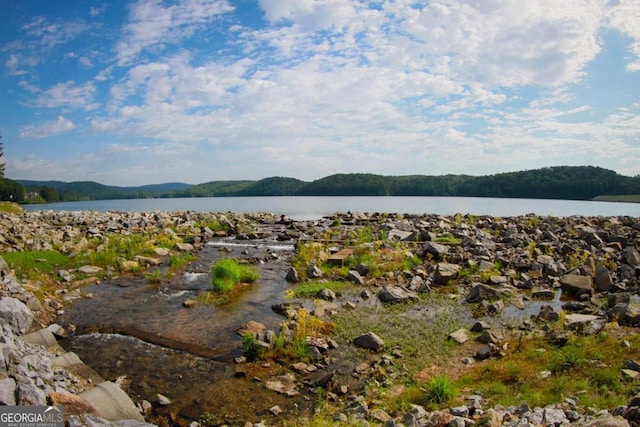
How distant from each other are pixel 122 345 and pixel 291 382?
5.01 m

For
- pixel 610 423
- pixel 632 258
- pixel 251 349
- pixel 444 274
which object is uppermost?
pixel 632 258

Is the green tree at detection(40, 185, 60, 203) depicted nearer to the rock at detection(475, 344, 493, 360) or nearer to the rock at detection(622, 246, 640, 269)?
the rock at detection(475, 344, 493, 360)

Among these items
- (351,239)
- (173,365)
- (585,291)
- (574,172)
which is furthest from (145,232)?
(574,172)

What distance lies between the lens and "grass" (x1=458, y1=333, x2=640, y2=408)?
6469 mm

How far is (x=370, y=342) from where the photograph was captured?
9820mm

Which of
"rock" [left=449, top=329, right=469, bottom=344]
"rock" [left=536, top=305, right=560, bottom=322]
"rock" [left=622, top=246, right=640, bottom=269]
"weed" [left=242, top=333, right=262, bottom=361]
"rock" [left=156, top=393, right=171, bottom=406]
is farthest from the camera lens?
"rock" [left=622, top=246, right=640, bottom=269]

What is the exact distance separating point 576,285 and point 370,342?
9392 mm

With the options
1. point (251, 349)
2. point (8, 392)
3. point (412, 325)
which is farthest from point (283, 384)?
point (412, 325)

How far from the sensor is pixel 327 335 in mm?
10609

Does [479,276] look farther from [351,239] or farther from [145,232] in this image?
[145,232]

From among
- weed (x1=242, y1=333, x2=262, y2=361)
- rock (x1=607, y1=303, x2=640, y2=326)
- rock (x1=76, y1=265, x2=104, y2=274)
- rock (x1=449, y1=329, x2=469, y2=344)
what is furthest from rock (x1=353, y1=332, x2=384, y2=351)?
rock (x1=76, y1=265, x2=104, y2=274)

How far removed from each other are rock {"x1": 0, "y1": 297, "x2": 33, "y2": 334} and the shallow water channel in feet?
3.96

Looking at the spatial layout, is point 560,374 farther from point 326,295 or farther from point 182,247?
point 182,247

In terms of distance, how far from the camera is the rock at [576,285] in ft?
46.0
